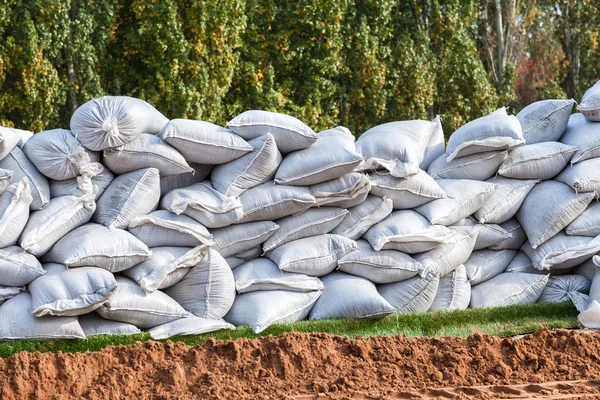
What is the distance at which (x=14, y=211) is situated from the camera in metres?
4.17

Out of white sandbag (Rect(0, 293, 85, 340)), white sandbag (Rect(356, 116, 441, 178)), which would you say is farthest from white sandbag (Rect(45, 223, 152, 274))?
white sandbag (Rect(356, 116, 441, 178))

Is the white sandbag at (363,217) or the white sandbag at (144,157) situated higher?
the white sandbag at (144,157)

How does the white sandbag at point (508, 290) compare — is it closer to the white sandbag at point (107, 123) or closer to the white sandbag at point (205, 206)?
the white sandbag at point (205, 206)

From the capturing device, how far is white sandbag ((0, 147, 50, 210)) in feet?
14.1

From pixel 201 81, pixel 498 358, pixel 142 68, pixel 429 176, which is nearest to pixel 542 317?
pixel 429 176

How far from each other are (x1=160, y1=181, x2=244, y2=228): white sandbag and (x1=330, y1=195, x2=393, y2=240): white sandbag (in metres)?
0.65

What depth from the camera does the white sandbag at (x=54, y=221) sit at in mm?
4191

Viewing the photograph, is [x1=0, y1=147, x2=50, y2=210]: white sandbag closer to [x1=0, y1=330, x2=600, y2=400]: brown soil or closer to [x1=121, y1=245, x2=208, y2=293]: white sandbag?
[x1=121, y1=245, x2=208, y2=293]: white sandbag

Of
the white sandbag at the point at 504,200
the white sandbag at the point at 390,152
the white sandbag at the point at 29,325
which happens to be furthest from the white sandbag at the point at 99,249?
the white sandbag at the point at 504,200

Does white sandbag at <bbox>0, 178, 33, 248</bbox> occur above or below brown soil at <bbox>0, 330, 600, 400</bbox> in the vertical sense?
above

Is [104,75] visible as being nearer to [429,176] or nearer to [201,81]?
[201,81]

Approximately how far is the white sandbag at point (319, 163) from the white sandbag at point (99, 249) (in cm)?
89

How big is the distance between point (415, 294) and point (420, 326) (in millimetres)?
192

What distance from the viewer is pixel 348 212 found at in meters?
4.86
